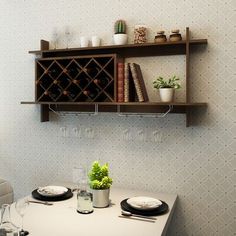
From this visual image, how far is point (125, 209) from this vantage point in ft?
5.65

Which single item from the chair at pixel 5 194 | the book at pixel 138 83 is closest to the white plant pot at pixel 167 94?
the book at pixel 138 83

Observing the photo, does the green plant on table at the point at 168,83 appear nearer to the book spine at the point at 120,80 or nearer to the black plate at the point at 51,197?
the book spine at the point at 120,80

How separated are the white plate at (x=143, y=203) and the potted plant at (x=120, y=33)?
3.77 feet

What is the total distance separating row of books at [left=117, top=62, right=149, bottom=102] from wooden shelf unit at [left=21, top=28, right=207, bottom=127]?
51 millimetres

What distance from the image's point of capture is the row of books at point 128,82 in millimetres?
1976

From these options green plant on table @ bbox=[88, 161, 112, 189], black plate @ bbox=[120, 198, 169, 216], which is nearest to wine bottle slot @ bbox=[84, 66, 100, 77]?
green plant on table @ bbox=[88, 161, 112, 189]

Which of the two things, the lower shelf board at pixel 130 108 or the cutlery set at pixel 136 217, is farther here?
the lower shelf board at pixel 130 108

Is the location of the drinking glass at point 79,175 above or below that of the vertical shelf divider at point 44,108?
below

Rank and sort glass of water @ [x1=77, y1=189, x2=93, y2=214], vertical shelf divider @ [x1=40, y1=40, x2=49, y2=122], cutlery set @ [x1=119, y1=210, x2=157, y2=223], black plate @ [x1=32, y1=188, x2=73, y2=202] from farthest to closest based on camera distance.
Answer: vertical shelf divider @ [x1=40, y1=40, x2=49, y2=122] < black plate @ [x1=32, y1=188, x2=73, y2=202] < glass of water @ [x1=77, y1=189, x2=93, y2=214] < cutlery set @ [x1=119, y1=210, x2=157, y2=223]

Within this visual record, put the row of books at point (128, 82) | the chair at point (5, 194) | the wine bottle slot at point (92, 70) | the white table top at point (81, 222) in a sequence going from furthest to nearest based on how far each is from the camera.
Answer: the chair at point (5, 194)
the wine bottle slot at point (92, 70)
the row of books at point (128, 82)
the white table top at point (81, 222)

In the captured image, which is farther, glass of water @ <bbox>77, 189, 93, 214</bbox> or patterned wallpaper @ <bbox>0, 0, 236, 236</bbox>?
patterned wallpaper @ <bbox>0, 0, 236, 236</bbox>

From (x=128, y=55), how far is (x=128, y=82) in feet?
1.01

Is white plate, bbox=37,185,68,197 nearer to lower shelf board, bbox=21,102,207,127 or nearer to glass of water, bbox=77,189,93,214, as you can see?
glass of water, bbox=77,189,93,214

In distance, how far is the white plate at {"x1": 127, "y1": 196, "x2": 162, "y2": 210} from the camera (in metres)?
1.69
